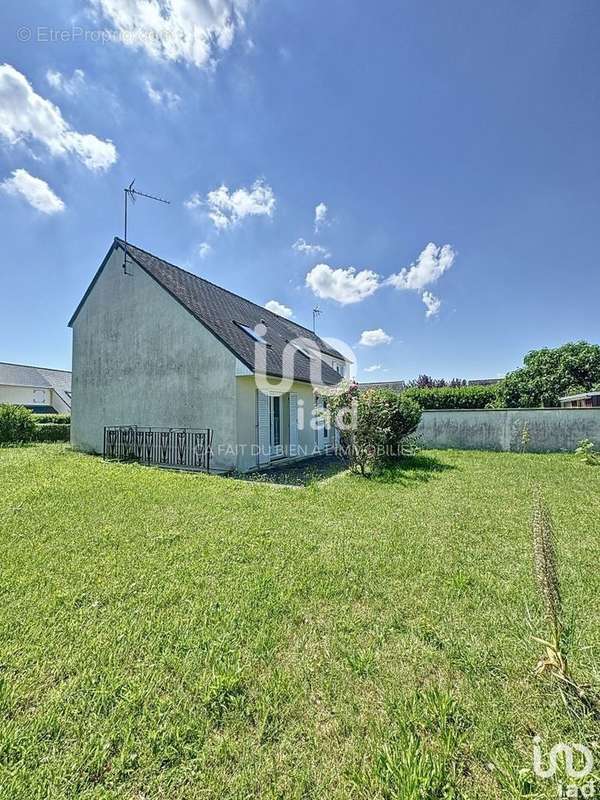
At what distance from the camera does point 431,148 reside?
453 inches

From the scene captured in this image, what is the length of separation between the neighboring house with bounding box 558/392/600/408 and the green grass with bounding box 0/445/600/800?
18.0 metres

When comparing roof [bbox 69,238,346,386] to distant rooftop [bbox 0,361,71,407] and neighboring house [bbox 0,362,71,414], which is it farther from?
distant rooftop [bbox 0,361,71,407]

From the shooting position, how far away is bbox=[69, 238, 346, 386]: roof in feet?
41.1

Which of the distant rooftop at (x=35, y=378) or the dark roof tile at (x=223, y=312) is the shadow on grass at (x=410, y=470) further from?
the distant rooftop at (x=35, y=378)

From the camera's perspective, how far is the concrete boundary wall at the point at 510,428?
14.1m

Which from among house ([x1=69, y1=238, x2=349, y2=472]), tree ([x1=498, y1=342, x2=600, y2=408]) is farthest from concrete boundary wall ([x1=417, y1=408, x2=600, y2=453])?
tree ([x1=498, y1=342, x2=600, y2=408])

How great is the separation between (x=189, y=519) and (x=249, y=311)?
14.6 m

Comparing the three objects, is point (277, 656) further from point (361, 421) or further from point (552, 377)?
point (552, 377)

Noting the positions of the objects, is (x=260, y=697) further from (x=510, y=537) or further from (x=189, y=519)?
(x=510, y=537)

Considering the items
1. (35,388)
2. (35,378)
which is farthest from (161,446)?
(35,378)

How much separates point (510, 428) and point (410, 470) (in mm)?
7313

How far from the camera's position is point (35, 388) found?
44750 mm

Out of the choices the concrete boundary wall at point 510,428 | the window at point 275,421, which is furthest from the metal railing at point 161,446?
the concrete boundary wall at point 510,428

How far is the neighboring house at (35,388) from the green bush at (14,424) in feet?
102
